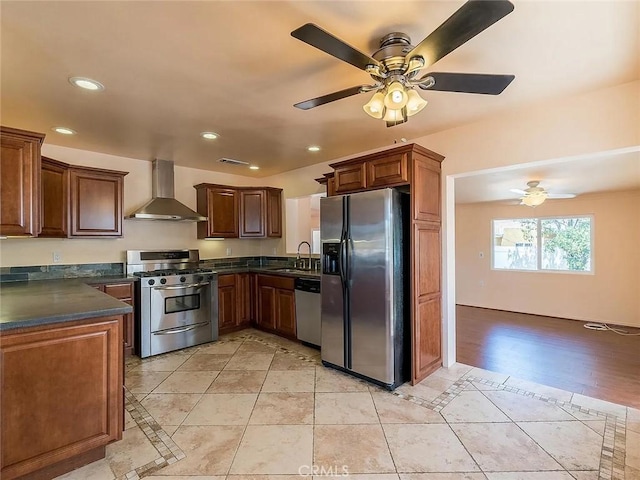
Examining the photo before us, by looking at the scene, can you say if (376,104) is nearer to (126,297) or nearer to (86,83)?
(86,83)

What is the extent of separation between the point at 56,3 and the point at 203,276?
3.12 m

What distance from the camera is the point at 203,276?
4.17 meters

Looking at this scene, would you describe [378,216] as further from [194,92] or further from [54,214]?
[54,214]

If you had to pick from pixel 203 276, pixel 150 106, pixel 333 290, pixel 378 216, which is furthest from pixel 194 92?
pixel 203 276

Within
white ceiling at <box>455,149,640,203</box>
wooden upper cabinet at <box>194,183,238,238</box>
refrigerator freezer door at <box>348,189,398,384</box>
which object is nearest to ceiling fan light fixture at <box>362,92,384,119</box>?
refrigerator freezer door at <box>348,189,398,384</box>

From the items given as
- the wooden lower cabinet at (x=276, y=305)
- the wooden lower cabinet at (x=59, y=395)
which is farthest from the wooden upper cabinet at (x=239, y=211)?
the wooden lower cabinet at (x=59, y=395)

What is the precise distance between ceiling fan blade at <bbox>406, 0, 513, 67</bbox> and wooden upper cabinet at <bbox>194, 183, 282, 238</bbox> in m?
3.82

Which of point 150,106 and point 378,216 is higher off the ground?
point 150,106

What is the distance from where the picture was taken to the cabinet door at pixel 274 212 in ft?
16.9

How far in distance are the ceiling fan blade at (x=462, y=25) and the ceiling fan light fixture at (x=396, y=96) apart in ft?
0.54

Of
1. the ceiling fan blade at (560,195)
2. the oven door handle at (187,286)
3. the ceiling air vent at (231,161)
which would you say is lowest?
the oven door handle at (187,286)

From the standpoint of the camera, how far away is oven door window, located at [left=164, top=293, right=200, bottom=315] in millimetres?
3871

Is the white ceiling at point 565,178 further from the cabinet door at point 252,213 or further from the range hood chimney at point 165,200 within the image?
the range hood chimney at point 165,200

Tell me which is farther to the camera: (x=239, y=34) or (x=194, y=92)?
(x=194, y=92)
